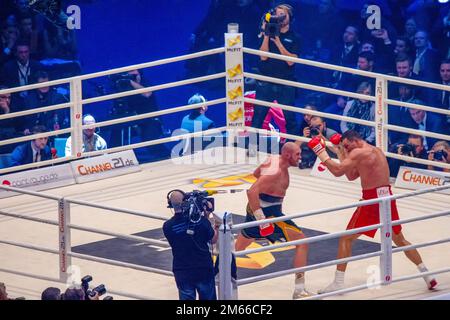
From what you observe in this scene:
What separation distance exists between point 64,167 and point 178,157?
1705mm

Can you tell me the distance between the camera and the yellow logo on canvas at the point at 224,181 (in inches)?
646

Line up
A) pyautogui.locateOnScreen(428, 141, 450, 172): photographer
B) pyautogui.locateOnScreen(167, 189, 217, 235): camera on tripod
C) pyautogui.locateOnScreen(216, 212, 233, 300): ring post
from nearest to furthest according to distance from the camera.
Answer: pyautogui.locateOnScreen(216, 212, 233, 300): ring post < pyautogui.locateOnScreen(167, 189, 217, 235): camera on tripod < pyautogui.locateOnScreen(428, 141, 450, 172): photographer

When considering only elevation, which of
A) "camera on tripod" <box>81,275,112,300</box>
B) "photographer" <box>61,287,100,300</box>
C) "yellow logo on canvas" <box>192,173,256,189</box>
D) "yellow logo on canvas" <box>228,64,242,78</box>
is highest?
"yellow logo on canvas" <box>228,64,242,78</box>

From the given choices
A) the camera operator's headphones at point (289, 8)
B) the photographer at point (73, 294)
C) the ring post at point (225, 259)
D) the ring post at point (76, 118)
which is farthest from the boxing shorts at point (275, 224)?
the camera operator's headphones at point (289, 8)

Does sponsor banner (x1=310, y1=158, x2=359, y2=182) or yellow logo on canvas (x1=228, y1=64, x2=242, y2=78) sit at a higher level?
yellow logo on canvas (x1=228, y1=64, x2=242, y2=78)

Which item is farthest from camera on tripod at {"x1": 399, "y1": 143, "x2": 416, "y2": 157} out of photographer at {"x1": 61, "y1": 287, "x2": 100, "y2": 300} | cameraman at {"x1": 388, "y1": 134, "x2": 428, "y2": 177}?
photographer at {"x1": 61, "y1": 287, "x2": 100, "y2": 300}

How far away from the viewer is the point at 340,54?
1789 centimetres

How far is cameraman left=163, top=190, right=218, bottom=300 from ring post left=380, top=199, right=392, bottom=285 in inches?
63.4

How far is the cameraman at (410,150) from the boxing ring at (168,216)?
27 centimetres

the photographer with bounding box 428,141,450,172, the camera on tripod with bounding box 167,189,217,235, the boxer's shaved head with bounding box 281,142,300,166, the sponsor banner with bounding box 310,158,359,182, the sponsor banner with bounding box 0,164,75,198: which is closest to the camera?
the camera on tripod with bounding box 167,189,217,235

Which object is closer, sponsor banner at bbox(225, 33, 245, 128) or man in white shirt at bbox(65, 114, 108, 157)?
man in white shirt at bbox(65, 114, 108, 157)

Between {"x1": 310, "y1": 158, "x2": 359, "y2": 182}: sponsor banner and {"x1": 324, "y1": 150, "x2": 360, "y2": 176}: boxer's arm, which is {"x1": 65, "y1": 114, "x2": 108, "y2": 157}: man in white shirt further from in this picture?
{"x1": 324, "y1": 150, "x2": 360, "y2": 176}: boxer's arm

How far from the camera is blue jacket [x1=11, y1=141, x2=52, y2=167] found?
57.3ft
